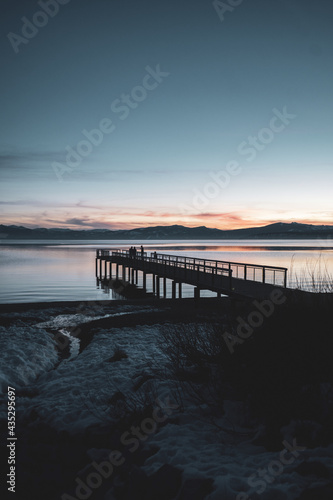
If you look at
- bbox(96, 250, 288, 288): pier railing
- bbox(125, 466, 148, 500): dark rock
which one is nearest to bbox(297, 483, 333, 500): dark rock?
bbox(125, 466, 148, 500): dark rock

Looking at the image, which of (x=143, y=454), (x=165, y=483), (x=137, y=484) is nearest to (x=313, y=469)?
(x=165, y=483)

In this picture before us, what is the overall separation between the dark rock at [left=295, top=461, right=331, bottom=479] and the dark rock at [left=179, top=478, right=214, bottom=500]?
98cm

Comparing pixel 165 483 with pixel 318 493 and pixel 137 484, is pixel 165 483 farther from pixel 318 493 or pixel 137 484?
pixel 318 493

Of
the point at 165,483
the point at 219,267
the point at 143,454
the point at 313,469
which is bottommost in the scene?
the point at 219,267

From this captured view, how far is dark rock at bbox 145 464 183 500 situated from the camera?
4.05 m

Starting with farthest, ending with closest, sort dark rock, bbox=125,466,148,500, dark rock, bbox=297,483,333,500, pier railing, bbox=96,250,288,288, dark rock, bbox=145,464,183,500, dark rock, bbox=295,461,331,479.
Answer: pier railing, bbox=96,250,288,288
dark rock, bbox=125,466,148,500
dark rock, bbox=145,464,183,500
dark rock, bbox=295,461,331,479
dark rock, bbox=297,483,333,500

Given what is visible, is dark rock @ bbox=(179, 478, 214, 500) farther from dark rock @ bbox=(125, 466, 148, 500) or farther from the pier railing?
the pier railing

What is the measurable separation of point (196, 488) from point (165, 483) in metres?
0.39

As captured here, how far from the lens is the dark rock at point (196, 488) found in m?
3.90

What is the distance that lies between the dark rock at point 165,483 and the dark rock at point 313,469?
1347 millimetres

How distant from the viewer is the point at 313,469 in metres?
3.99

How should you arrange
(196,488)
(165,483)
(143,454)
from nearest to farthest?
(196,488)
(165,483)
(143,454)

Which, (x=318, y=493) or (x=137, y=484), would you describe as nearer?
(x=318, y=493)

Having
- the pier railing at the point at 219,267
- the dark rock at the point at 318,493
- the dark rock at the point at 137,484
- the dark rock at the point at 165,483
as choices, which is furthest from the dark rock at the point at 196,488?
the pier railing at the point at 219,267
